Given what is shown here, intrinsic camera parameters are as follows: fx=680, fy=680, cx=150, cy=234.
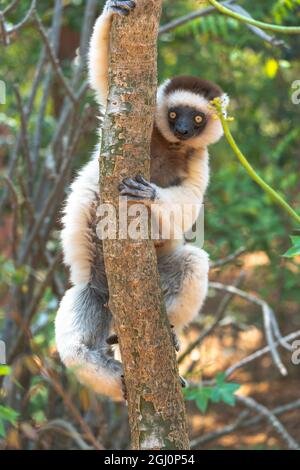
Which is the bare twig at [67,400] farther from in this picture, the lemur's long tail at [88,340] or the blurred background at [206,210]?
the blurred background at [206,210]

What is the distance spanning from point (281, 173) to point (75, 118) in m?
2.31

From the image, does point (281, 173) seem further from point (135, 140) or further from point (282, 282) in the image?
point (135, 140)

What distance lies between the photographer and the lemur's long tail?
3.63 metres

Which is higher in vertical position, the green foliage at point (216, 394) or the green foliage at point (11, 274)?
the green foliage at point (11, 274)

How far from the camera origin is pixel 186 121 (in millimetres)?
4262

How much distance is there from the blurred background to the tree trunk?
3.68 ft

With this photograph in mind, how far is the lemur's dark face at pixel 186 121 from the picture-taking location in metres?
4.19

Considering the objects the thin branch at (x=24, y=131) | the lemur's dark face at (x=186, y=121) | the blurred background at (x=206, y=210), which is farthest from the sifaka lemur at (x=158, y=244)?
the thin branch at (x=24, y=131)

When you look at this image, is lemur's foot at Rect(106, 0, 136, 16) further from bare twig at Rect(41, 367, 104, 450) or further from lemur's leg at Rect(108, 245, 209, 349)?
lemur's leg at Rect(108, 245, 209, 349)

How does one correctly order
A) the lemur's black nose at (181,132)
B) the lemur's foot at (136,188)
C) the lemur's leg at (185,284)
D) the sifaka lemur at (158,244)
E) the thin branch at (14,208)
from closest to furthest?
1. the lemur's foot at (136,188)
2. the sifaka lemur at (158,244)
3. the lemur's leg at (185,284)
4. the lemur's black nose at (181,132)
5. the thin branch at (14,208)

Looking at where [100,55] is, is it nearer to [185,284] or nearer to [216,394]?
[185,284]

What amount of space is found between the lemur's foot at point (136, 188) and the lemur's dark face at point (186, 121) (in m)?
1.08

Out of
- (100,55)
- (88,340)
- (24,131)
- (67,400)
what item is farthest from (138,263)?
(24,131)

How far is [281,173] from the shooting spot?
6477 mm
